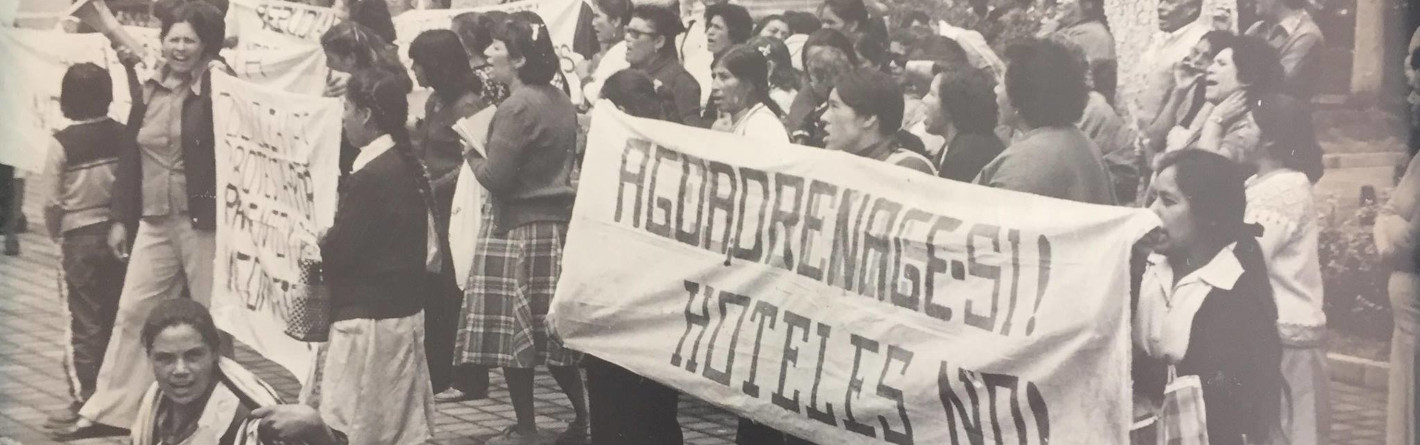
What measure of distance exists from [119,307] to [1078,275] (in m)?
4.12

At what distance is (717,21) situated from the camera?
4906 millimetres

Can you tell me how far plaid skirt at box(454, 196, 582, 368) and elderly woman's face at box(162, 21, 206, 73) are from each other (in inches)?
62.3

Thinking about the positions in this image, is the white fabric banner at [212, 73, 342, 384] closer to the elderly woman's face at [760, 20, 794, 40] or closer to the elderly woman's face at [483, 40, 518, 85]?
the elderly woman's face at [483, 40, 518, 85]

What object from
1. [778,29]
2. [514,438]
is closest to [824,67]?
[778,29]

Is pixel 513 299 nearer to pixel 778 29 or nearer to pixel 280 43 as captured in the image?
pixel 778 29

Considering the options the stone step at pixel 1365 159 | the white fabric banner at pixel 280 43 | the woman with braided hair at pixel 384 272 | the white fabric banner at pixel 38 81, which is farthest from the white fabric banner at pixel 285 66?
the stone step at pixel 1365 159

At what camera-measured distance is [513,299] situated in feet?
17.5

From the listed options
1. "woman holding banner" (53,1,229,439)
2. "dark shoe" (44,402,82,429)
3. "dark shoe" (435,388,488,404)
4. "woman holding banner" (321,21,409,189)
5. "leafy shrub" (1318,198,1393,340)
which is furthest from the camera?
"dark shoe" (44,402,82,429)

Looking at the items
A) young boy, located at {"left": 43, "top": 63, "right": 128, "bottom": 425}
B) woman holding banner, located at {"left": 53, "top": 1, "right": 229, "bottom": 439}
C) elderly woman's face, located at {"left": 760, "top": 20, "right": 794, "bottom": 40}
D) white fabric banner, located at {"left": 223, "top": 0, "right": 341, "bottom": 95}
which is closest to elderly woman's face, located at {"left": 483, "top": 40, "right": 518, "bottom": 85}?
white fabric banner, located at {"left": 223, "top": 0, "right": 341, "bottom": 95}

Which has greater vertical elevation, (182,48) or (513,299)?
(182,48)

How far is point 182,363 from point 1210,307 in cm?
393

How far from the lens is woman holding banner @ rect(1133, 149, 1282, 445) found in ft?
12.2

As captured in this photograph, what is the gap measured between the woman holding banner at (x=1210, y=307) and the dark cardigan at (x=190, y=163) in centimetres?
383

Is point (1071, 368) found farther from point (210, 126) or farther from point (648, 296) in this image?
point (210, 126)
